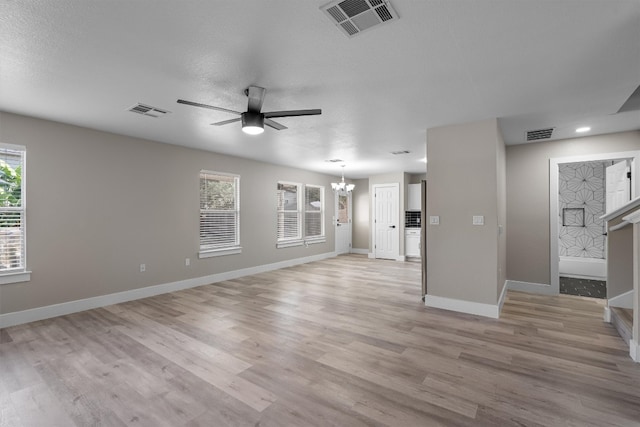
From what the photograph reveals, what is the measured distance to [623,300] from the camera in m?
3.54

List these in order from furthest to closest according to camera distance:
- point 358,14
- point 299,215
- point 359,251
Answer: point 359,251
point 299,215
point 358,14

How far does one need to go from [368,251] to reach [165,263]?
19.9 feet

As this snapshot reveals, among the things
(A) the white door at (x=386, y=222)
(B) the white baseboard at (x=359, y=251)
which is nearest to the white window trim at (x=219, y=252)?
(A) the white door at (x=386, y=222)

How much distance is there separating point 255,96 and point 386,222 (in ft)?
21.5

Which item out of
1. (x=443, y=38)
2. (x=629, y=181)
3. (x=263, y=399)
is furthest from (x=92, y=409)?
(x=629, y=181)

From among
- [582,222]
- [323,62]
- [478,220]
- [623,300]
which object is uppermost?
[323,62]

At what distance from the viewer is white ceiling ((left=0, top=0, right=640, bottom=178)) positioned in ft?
5.97

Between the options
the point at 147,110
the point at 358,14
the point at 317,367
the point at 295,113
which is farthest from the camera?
the point at 147,110

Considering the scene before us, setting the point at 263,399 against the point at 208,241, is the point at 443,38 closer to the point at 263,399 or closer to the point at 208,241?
the point at 263,399

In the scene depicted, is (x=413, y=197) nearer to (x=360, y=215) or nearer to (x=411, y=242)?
(x=411, y=242)

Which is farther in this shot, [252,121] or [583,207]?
[583,207]

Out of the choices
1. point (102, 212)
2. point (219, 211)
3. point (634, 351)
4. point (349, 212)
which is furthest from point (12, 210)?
point (349, 212)

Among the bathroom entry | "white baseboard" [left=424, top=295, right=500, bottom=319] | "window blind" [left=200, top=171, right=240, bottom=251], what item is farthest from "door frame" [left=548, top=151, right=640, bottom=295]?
"window blind" [left=200, top=171, right=240, bottom=251]

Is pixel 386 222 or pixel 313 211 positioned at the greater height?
pixel 313 211
